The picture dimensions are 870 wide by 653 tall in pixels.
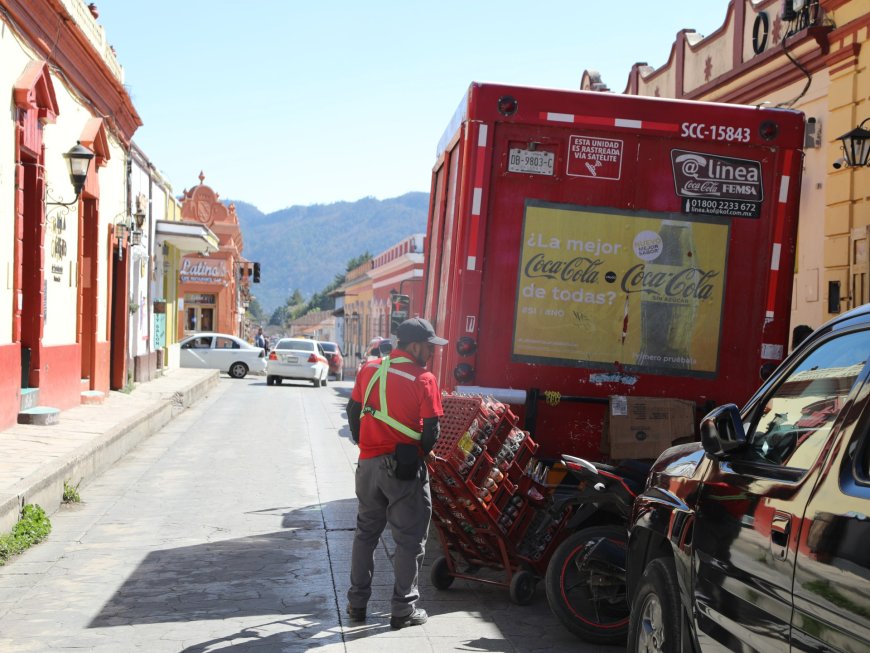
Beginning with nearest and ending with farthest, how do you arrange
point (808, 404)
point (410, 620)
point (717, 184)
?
point (808, 404)
point (410, 620)
point (717, 184)

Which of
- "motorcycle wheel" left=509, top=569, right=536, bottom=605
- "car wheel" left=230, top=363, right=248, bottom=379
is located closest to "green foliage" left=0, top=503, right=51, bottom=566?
"motorcycle wheel" left=509, top=569, right=536, bottom=605

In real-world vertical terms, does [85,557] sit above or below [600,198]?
below

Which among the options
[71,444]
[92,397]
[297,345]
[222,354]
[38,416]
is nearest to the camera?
[71,444]

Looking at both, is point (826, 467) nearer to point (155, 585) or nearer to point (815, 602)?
point (815, 602)

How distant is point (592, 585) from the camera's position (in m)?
5.88

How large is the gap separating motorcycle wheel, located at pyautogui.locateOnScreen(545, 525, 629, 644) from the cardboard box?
139 centimetres

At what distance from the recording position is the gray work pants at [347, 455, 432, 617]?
19.7ft

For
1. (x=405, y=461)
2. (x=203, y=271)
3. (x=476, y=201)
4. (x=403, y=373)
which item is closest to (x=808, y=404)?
(x=405, y=461)

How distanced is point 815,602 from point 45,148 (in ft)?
45.0

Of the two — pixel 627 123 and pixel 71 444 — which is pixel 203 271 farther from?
pixel 627 123

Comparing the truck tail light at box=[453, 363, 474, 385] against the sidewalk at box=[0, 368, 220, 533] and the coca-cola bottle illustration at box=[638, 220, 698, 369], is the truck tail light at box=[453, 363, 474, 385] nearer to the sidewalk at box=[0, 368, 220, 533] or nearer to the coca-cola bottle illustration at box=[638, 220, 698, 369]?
the coca-cola bottle illustration at box=[638, 220, 698, 369]

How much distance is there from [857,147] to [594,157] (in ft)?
19.9

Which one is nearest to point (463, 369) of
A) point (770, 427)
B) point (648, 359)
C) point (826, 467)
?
point (648, 359)

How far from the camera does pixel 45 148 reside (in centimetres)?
1471
